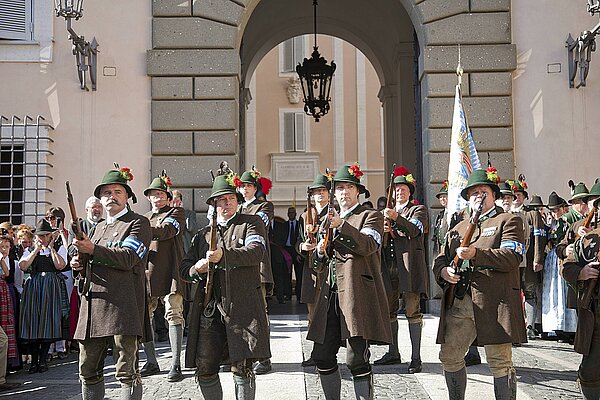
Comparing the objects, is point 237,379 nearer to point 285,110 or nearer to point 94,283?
point 94,283

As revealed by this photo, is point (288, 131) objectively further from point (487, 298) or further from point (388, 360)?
point (487, 298)

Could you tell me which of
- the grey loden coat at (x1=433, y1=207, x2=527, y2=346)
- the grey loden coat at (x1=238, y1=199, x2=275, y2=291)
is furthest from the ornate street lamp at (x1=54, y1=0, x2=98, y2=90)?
the grey loden coat at (x1=433, y1=207, x2=527, y2=346)

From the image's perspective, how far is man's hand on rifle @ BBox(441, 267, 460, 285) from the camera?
585cm

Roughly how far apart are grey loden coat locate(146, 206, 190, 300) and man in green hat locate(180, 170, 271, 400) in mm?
2080

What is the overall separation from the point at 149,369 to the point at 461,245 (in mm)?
3716

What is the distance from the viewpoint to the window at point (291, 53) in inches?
1128

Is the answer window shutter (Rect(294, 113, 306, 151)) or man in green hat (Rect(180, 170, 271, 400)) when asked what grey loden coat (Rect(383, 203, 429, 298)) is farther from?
window shutter (Rect(294, 113, 306, 151))

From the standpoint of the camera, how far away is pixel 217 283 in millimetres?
5941

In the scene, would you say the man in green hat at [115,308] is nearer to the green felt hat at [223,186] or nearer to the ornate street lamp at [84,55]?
the green felt hat at [223,186]

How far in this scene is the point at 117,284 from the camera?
598 centimetres

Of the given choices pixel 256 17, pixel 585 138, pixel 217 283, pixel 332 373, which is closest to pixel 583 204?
pixel 585 138

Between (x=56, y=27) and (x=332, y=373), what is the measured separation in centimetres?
748

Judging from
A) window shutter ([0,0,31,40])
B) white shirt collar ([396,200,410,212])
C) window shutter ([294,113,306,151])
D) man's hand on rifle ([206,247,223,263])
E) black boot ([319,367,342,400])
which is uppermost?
window shutter ([294,113,306,151])

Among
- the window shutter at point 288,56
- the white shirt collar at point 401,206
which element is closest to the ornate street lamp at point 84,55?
the white shirt collar at point 401,206
